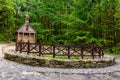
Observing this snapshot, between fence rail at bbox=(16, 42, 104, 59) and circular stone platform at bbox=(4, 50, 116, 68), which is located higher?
fence rail at bbox=(16, 42, 104, 59)

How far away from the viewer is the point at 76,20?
28969mm

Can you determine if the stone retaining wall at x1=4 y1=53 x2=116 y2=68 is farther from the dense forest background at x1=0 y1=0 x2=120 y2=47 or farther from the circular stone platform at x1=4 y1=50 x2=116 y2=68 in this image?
the dense forest background at x1=0 y1=0 x2=120 y2=47

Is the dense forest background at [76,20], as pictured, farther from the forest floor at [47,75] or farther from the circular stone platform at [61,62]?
the forest floor at [47,75]

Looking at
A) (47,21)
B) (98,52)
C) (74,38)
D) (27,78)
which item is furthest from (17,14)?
(27,78)

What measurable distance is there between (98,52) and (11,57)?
666 centimetres

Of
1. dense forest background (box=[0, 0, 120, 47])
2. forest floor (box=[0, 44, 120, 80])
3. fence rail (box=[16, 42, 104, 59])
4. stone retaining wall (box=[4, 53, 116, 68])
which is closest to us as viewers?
forest floor (box=[0, 44, 120, 80])

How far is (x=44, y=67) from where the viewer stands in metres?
16.5

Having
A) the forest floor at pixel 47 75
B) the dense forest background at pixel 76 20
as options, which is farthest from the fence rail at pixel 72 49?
the dense forest background at pixel 76 20

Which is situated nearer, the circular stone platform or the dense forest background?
the circular stone platform

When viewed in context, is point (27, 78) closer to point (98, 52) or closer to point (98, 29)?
point (98, 52)

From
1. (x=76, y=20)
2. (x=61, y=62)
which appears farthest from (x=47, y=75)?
(x=76, y=20)

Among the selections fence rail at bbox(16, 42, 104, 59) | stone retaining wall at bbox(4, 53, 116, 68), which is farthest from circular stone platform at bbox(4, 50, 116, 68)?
fence rail at bbox(16, 42, 104, 59)

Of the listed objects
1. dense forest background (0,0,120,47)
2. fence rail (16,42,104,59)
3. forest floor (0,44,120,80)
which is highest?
dense forest background (0,0,120,47)

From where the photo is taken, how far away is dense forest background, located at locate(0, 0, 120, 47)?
2950 cm
